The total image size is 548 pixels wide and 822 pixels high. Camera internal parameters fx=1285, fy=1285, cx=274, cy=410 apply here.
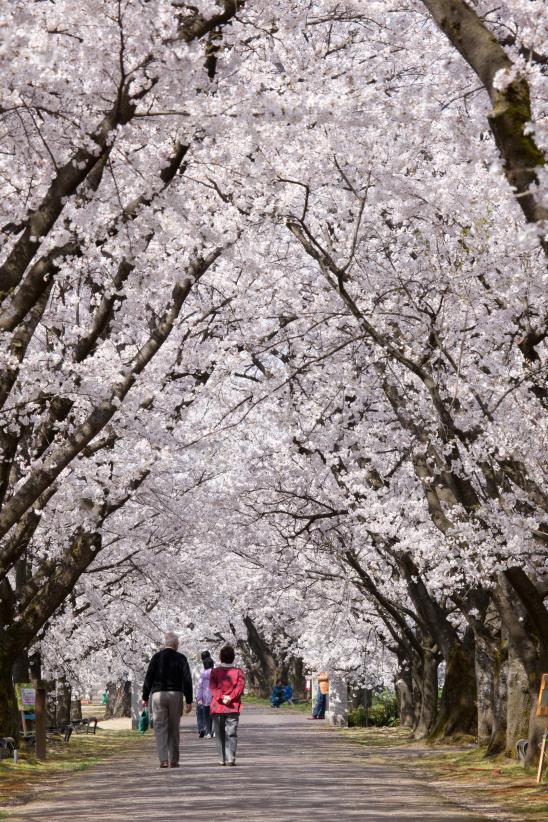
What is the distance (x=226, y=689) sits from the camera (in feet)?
59.0

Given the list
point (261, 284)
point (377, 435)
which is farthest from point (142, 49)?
point (377, 435)

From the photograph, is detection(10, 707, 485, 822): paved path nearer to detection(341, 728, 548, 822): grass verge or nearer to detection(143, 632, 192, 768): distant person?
detection(341, 728, 548, 822): grass verge

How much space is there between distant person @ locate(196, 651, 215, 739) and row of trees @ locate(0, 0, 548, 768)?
3.23 meters

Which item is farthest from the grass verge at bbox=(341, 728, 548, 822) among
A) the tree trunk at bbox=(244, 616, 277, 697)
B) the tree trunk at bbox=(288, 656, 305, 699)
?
the tree trunk at bbox=(288, 656, 305, 699)

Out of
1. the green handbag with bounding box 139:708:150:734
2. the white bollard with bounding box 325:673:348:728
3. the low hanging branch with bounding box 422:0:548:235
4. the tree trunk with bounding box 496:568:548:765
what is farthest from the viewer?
the white bollard with bounding box 325:673:348:728

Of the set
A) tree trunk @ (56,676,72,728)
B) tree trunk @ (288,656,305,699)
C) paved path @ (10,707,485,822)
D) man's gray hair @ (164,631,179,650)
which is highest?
tree trunk @ (288,656,305,699)

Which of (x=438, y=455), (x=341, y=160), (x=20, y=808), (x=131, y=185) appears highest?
(x=341, y=160)

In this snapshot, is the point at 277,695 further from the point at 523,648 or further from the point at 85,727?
the point at 523,648

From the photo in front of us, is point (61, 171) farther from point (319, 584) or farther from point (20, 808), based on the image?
point (319, 584)

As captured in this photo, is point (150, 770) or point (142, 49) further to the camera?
point (150, 770)

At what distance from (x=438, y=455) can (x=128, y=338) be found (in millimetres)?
→ 5845

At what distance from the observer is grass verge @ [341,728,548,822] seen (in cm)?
1349

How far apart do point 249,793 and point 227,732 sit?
14.9 feet

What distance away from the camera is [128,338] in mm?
20938
